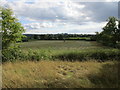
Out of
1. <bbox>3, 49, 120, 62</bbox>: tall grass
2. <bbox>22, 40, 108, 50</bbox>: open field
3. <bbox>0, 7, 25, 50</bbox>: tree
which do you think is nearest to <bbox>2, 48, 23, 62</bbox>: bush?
<bbox>3, 49, 120, 62</bbox>: tall grass

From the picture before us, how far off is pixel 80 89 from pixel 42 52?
4.46 meters

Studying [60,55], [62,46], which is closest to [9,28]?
[60,55]

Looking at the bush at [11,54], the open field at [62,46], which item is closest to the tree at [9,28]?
the bush at [11,54]

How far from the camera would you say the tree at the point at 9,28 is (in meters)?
6.53

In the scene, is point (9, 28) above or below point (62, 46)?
above

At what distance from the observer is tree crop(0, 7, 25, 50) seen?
21.4ft

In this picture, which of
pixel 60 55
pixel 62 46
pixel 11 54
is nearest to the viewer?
pixel 11 54

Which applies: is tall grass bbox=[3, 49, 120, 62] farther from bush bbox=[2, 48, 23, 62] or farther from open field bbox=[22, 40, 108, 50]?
open field bbox=[22, 40, 108, 50]

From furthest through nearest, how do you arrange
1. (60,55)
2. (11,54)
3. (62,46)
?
(62,46)
(60,55)
(11,54)

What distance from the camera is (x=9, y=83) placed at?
142 inches

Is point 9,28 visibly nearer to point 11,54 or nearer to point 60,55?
point 11,54

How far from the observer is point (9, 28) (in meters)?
6.64

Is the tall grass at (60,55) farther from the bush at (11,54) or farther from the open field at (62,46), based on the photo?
the open field at (62,46)

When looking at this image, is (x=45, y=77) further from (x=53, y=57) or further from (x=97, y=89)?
(x=53, y=57)
